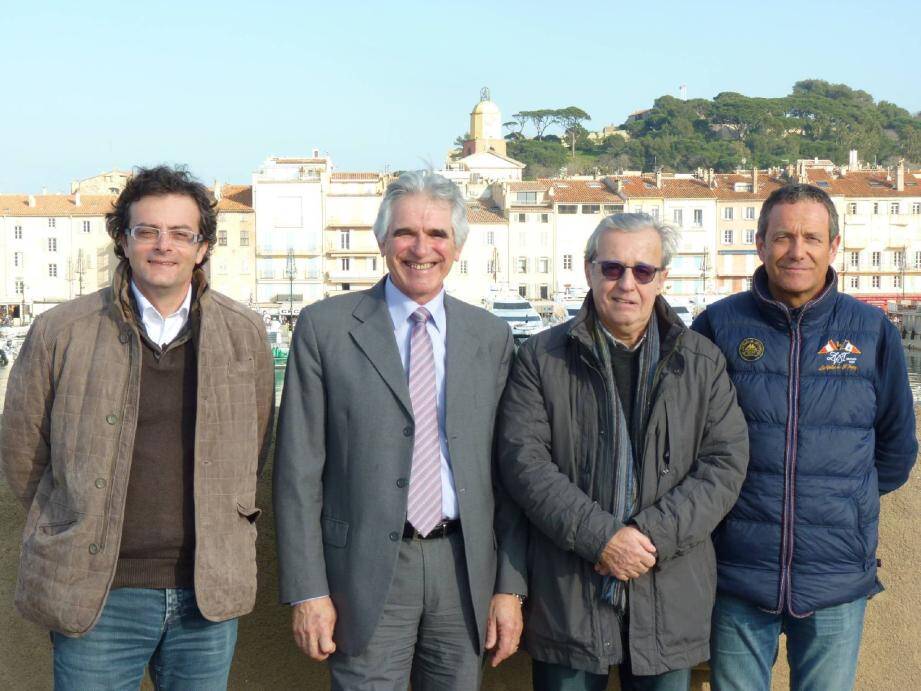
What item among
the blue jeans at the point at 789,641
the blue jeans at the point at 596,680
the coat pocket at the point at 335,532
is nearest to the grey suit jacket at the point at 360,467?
the coat pocket at the point at 335,532

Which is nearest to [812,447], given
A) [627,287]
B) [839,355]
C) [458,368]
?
[839,355]

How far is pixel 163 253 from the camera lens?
8.02 feet

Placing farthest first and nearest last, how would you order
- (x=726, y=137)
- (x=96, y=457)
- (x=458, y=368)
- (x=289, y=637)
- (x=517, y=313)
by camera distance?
(x=726, y=137)
(x=517, y=313)
(x=289, y=637)
(x=458, y=368)
(x=96, y=457)

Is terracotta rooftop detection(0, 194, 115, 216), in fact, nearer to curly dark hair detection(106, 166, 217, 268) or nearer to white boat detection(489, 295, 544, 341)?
white boat detection(489, 295, 544, 341)

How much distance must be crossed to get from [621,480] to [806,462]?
48 centimetres

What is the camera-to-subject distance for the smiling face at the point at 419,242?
2.59 metres

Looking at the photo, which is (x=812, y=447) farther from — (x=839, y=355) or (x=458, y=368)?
(x=458, y=368)

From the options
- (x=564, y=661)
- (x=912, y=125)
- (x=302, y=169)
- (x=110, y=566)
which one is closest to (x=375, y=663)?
(x=564, y=661)

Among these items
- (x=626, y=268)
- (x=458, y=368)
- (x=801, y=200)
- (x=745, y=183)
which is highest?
(x=745, y=183)

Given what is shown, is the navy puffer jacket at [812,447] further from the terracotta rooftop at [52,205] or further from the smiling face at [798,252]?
the terracotta rooftop at [52,205]

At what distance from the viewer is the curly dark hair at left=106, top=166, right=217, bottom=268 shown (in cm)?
250

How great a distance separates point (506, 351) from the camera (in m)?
2.67

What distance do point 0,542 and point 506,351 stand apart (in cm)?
158

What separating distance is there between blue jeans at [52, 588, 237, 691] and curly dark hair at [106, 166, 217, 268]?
2.80 ft
